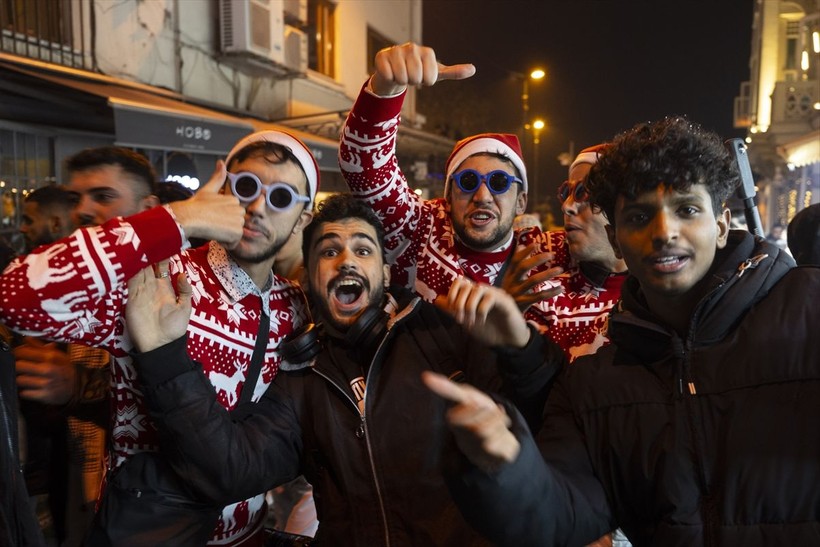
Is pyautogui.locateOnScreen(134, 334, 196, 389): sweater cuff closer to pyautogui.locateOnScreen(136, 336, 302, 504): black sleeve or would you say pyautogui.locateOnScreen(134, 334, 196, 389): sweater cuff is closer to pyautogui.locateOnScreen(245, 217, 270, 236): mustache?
pyautogui.locateOnScreen(136, 336, 302, 504): black sleeve

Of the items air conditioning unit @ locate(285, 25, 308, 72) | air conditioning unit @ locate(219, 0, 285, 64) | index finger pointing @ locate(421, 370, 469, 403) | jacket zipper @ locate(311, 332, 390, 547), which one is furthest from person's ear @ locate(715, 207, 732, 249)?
air conditioning unit @ locate(285, 25, 308, 72)

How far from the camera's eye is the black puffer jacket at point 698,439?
1.65 metres

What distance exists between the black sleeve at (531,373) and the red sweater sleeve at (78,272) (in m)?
1.12

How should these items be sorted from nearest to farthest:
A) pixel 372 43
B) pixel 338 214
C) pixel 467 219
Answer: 1. pixel 338 214
2. pixel 467 219
3. pixel 372 43

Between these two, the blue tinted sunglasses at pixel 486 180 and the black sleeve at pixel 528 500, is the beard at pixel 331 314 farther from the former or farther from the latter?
the black sleeve at pixel 528 500

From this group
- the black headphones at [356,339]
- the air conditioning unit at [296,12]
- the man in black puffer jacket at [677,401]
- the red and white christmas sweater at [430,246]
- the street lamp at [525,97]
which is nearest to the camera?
the man in black puffer jacket at [677,401]

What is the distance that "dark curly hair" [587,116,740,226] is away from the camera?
6.34 ft

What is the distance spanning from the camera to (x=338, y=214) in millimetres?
2773

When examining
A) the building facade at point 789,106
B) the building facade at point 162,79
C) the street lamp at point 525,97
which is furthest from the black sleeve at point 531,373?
the street lamp at point 525,97

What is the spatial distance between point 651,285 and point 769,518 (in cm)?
70

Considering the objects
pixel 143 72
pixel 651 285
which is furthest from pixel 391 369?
pixel 143 72

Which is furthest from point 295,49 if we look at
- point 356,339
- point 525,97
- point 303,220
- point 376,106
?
point 356,339

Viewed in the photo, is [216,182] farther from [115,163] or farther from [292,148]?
[115,163]

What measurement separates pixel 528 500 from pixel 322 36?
1477cm
